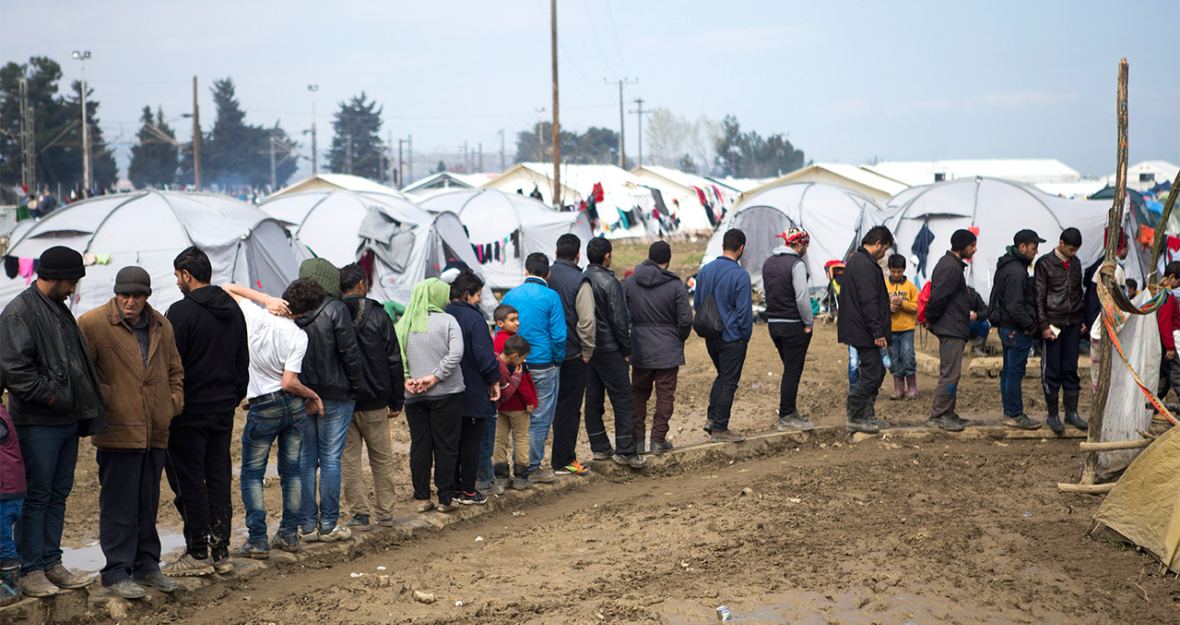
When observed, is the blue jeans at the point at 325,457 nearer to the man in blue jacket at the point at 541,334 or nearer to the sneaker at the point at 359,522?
the sneaker at the point at 359,522

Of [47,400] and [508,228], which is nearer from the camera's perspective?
[47,400]

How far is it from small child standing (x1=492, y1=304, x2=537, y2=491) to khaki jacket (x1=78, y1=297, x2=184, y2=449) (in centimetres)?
259

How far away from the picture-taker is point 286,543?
591cm

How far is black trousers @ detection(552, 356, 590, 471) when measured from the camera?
7746mm

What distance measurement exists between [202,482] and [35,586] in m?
0.98

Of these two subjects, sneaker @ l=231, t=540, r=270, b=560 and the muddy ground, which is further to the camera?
sneaker @ l=231, t=540, r=270, b=560

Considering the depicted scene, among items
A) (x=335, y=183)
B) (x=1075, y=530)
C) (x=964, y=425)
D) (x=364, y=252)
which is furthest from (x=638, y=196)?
(x=1075, y=530)

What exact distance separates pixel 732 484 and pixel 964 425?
292 centimetres

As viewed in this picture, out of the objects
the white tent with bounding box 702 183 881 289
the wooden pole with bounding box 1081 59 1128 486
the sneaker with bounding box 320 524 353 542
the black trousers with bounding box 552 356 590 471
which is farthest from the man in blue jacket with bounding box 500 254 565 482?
the white tent with bounding box 702 183 881 289

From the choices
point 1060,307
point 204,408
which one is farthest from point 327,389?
point 1060,307

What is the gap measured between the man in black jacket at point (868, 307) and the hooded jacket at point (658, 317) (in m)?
1.68

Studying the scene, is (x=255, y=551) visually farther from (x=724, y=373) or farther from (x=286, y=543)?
(x=724, y=373)

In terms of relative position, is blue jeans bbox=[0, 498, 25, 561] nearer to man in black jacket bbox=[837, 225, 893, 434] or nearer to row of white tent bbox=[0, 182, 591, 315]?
man in black jacket bbox=[837, 225, 893, 434]

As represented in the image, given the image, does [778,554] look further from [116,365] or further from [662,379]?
[116,365]
